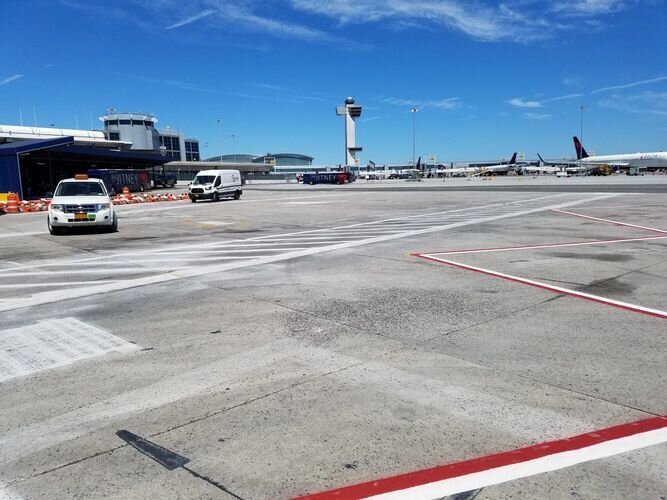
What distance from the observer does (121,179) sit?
53.2 metres

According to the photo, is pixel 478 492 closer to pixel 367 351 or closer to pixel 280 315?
pixel 367 351

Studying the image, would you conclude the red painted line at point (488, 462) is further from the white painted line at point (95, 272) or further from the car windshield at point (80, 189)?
Result: the car windshield at point (80, 189)

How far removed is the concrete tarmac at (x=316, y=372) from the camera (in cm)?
327

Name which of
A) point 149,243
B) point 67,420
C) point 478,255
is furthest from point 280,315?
point 149,243

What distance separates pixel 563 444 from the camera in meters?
3.49

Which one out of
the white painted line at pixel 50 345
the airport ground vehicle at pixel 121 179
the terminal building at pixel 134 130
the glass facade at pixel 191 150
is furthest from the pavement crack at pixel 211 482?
the glass facade at pixel 191 150

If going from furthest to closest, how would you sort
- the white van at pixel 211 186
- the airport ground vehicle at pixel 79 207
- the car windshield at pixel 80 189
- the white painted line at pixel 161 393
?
the white van at pixel 211 186 < the car windshield at pixel 80 189 < the airport ground vehicle at pixel 79 207 < the white painted line at pixel 161 393

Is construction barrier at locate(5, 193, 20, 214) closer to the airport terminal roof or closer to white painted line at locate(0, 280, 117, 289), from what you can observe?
the airport terminal roof

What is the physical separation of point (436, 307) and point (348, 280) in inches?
90.2

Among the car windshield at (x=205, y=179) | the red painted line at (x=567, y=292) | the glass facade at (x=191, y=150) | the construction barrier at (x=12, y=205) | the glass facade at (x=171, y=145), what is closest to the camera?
the red painted line at (x=567, y=292)

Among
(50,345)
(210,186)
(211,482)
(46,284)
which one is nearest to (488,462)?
(211,482)

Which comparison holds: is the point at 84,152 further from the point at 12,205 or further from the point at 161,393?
the point at 161,393

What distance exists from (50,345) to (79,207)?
39.8 feet

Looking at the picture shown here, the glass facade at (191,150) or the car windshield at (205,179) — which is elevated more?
the glass facade at (191,150)
